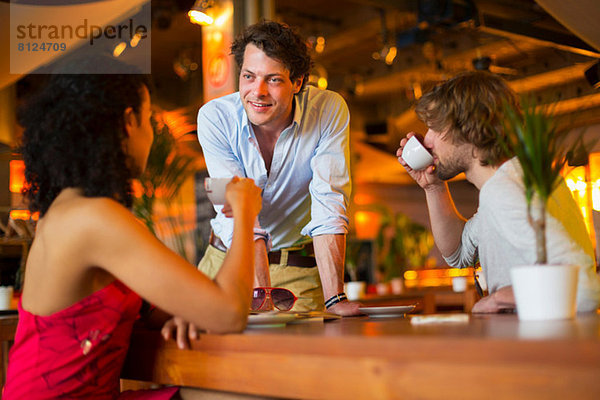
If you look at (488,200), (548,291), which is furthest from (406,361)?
(488,200)

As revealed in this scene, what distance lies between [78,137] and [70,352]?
451mm

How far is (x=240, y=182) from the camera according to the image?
4.92 ft

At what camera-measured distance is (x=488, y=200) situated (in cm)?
156

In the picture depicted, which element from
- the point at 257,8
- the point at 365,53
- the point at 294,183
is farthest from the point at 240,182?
the point at 365,53

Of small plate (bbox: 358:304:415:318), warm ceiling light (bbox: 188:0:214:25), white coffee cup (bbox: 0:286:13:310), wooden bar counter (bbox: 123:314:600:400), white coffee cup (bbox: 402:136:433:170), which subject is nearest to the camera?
wooden bar counter (bbox: 123:314:600:400)

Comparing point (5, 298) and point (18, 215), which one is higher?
point (18, 215)

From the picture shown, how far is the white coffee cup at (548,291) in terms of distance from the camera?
1.21 m

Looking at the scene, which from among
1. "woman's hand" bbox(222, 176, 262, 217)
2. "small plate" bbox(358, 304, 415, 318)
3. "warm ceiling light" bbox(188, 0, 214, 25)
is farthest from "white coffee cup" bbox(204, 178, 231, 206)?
"warm ceiling light" bbox(188, 0, 214, 25)

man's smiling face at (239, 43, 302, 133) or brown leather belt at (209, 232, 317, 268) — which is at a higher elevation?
man's smiling face at (239, 43, 302, 133)

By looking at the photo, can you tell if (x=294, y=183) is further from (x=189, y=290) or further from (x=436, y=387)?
(x=436, y=387)

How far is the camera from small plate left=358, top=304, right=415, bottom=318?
1.58m

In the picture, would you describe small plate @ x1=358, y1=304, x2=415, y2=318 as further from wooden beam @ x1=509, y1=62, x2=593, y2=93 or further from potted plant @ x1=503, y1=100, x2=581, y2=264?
wooden beam @ x1=509, y1=62, x2=593, y2=93

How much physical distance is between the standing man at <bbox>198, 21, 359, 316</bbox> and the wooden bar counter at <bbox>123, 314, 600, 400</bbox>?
0.78m

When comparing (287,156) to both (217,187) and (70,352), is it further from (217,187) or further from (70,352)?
(70,352)
